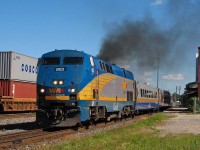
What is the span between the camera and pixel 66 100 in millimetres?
17797

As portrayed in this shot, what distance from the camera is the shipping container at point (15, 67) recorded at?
1242 inches

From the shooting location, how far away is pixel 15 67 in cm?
3216

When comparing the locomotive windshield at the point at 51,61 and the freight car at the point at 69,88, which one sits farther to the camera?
the locomotive windshield at the point at 51,61

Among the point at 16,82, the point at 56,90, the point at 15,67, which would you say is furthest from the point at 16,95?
the point at 56,90

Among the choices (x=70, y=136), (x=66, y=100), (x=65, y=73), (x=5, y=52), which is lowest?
(x=70, y=136)

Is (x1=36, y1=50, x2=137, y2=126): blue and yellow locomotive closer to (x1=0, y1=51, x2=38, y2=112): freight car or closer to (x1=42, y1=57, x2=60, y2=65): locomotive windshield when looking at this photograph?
(x1=42, y1=57, x2=60, y2=65): locomotive windshield

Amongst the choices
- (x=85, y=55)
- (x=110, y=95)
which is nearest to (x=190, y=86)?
(x=110, y=95)

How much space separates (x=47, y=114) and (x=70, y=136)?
2203mm

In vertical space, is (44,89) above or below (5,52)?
below

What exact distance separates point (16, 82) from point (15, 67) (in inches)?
51.6

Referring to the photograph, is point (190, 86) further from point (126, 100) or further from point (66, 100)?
point (66, 100)

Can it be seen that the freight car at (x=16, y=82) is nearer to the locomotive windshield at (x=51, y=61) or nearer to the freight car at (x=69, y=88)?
the locomotive windshield at (x=51, y=61)

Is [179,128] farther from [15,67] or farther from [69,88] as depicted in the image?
[15,67]

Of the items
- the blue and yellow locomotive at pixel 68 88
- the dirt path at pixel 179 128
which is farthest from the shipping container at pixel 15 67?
the dirt path at pixel 179 128
